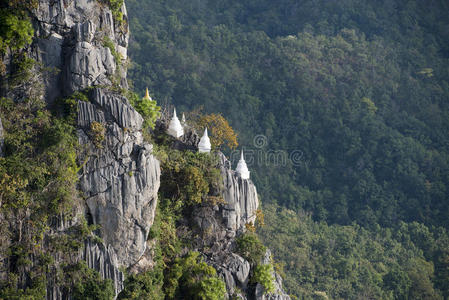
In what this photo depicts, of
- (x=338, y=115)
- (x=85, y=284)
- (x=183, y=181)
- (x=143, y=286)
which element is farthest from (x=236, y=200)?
(x=338, y=115)

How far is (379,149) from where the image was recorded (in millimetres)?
71312

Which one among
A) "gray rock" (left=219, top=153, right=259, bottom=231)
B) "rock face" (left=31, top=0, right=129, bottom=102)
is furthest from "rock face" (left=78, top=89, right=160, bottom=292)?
"gray rock" (left=219, top=153, right=259, bottom=231)

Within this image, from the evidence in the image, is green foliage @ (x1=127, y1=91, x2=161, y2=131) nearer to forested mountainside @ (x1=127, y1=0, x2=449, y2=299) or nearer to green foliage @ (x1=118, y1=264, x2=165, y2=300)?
green foliage @ (x1=118, y1=264, x2=165, y2=300)

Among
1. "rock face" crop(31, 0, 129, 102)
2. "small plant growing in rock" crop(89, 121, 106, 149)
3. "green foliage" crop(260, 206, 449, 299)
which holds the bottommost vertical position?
"green foliage" crop(260, 206, 449, 299)

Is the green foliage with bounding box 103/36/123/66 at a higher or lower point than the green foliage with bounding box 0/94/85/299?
higher

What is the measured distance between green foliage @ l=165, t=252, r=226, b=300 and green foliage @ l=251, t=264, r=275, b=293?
2213 mm

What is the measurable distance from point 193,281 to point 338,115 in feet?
168

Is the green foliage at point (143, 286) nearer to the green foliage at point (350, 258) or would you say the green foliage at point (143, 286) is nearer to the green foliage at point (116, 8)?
the green foliage at point (116, 8)

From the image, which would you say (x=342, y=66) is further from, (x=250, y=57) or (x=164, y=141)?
(x=164, y=141)

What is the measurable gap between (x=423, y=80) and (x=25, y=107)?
217 feet

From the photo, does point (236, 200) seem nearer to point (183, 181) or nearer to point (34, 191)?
point (183, 181)

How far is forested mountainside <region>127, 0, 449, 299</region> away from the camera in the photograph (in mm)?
56281

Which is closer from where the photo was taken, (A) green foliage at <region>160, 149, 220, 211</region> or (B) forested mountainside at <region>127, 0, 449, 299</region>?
(A) green foliage at <region>160, 149, 220, 211</region>

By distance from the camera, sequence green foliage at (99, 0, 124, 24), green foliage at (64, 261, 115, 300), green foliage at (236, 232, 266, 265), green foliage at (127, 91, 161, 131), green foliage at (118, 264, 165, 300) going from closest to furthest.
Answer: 1. green foliage at (64, 261, 115, 300)
2. green foliage at (118, 264, 165, 300)
3. green foliage at (127, 91, 161, 131)
4. green foliage at (99, 0, 124, 24)
5. green foliage at (236, 232, 266, 265)
